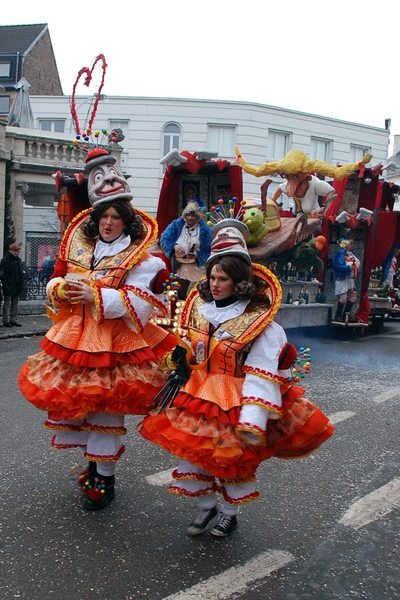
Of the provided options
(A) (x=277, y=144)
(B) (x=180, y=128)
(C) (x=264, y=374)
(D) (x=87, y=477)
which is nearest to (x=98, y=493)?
(D) (x=87, y=477)

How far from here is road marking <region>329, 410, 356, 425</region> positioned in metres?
5.88

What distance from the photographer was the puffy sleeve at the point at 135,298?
3.36 m

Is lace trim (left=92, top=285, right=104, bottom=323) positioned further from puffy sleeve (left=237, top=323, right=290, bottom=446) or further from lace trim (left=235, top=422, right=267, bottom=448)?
lace trim (left=235, top=422, right=267, bottom=448)

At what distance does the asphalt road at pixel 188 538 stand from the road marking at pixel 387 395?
150 cm

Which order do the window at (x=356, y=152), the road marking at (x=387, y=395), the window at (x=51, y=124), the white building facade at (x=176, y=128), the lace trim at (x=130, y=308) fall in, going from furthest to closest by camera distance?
the window at (x=356, y=152), the window at (x=51, y=124), the white building facade at (x=176, y=128), the road marking at (x=387, y=395), the lace trim at (x=130, y=308)

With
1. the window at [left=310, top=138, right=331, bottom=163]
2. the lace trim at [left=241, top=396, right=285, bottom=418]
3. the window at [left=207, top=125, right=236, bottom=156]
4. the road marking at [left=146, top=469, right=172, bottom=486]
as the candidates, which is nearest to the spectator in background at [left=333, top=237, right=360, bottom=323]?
the road marking at [left=146, top=469, right=172, bottom=486]

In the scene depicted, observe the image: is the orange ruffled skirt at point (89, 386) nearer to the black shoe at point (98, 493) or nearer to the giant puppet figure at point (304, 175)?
the black shoe at point (98, 493)

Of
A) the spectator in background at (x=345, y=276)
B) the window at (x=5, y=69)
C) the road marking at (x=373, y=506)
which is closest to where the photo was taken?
the road marking at (x=373, y=506)

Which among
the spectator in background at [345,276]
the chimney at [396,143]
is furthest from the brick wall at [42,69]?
the spectator in background at [345,276]

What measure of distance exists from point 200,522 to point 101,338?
118 cm

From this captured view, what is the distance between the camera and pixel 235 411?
294cm

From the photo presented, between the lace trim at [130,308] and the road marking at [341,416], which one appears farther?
the road marking at [341,416]

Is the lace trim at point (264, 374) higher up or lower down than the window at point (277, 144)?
lower down

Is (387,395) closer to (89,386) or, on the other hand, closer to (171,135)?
(89,386)
